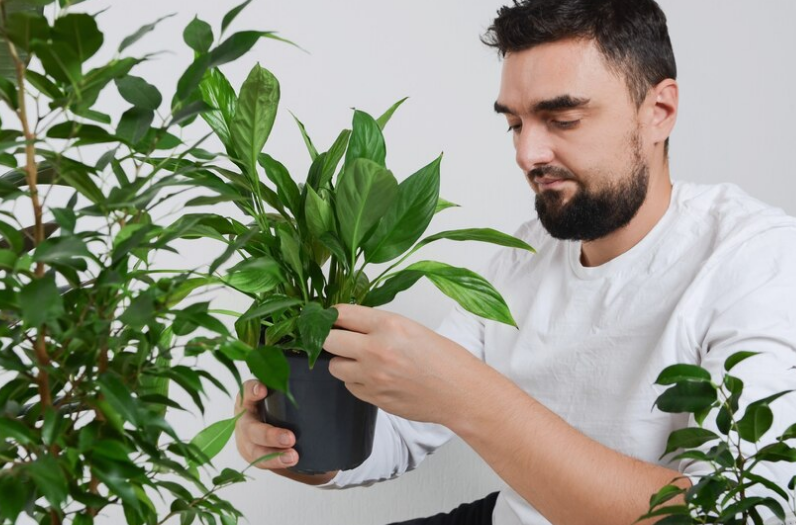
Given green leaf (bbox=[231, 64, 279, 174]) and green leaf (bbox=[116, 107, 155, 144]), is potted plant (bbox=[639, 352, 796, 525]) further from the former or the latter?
green leaf (bbox=[231, 64, 279, 174])

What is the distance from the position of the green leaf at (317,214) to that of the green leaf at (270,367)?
0.42 metres

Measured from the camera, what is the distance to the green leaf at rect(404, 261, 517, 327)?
1.15 metres

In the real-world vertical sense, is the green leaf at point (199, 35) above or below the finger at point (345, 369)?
above

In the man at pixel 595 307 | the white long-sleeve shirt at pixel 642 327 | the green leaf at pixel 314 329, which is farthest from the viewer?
A: the white long-sleeve shirt at pixel 642 327

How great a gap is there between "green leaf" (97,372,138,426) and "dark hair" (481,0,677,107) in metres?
1.04

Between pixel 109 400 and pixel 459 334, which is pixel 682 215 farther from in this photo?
pixel 109 400

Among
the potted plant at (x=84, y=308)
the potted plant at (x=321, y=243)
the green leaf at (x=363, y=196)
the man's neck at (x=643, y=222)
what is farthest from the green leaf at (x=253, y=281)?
the man's neck at (x=643, y=222)

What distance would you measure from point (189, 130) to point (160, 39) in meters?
0.20

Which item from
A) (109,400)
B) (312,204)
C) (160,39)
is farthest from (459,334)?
(109,400)

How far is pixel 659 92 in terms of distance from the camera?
154cm

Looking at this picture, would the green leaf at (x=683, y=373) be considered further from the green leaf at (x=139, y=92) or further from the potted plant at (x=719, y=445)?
the green leaf at (x=139, y=92)

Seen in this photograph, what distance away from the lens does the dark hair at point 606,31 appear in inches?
57.9

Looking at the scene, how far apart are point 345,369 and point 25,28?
0.60 m

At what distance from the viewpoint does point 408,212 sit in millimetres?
1131
